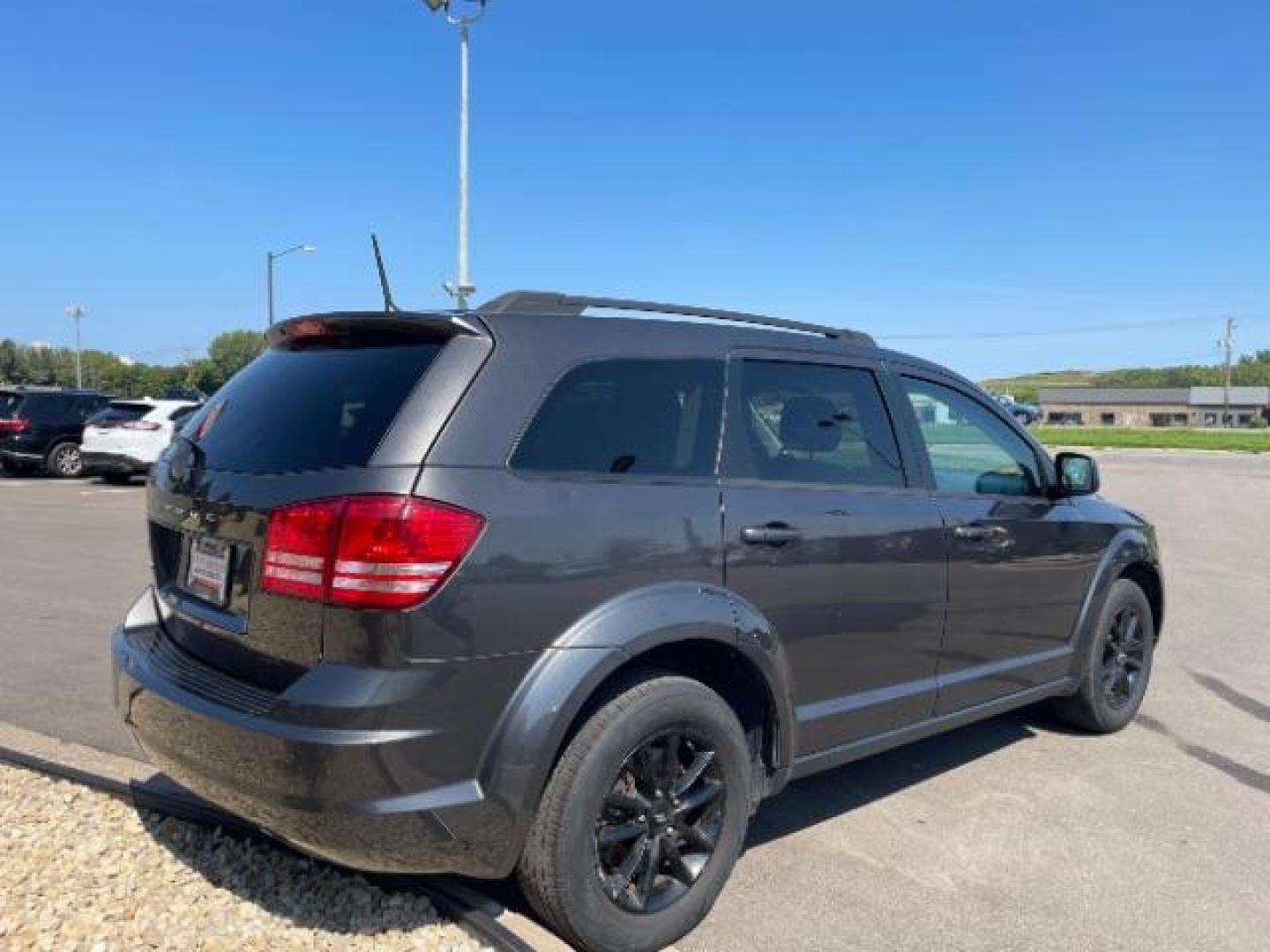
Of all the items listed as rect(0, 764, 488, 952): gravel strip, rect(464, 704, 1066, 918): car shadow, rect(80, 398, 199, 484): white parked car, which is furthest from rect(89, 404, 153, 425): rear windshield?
rect(464, 704, 1066, 918): car shadow

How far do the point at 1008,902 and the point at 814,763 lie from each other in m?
0.75

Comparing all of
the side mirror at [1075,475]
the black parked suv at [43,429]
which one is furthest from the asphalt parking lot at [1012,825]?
the black parked suv at [43,429]

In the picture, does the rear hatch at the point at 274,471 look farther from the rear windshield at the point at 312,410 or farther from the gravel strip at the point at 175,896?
the gravel strip at the point at 175,896

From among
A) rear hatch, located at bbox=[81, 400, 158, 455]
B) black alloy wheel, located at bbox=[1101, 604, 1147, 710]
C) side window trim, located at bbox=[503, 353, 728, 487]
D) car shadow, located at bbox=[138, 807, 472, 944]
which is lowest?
car shadow, located at bbox=[138, 807, 472, 944]

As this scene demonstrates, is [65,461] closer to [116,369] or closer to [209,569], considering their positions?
[209,569]

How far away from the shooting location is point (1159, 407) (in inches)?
4966

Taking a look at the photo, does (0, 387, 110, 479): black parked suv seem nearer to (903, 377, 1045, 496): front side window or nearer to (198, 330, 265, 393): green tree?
(903, 377, 1045, 496): front side window

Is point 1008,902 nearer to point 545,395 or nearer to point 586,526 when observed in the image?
point 586,526

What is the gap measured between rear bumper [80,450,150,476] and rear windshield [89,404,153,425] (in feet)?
1.95

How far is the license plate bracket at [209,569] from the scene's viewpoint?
2895 millimetres

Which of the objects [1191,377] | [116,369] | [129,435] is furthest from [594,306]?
[1191,377]

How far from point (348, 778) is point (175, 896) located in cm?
100

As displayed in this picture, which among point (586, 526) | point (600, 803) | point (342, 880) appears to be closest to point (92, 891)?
point (342, 880)

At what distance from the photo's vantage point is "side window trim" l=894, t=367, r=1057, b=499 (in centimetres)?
407
